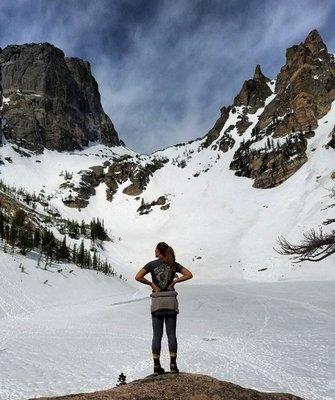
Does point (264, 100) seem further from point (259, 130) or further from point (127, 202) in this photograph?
point (127, 202)

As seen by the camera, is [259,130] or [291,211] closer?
[291,211]

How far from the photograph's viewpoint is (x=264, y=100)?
16250 centimetres

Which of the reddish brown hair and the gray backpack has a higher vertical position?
the reddish brown hair

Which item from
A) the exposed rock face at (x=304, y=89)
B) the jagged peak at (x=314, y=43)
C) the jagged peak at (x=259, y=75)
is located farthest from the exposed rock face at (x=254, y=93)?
the jagged peak at (x=314, y=43)

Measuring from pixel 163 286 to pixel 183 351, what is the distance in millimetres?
8832

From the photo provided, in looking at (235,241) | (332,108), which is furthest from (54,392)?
(332,108)

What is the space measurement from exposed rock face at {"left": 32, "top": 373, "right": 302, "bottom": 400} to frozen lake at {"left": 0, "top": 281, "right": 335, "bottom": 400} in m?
3.88

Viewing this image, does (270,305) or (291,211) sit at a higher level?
(291,211)

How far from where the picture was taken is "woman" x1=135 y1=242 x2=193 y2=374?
7351mm

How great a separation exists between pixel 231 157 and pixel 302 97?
101 feet

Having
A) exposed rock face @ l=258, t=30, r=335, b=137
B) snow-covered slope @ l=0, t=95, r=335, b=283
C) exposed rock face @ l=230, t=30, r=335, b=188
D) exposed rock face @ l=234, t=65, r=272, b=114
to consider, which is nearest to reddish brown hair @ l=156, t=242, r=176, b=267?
snow-covered slope @ l=0, t=95, r=335, b=283

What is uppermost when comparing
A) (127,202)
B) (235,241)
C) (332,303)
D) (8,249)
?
(127,202)

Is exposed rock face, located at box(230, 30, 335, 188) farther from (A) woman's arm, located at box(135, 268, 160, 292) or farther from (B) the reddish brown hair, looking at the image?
(A) woman's arm, located at box(135, 268, 160, 292)

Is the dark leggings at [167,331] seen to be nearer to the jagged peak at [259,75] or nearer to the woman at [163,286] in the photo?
the woman at [163,286]
